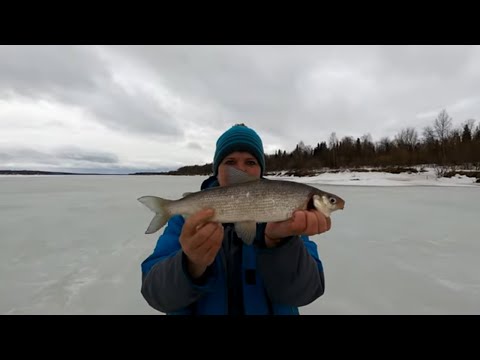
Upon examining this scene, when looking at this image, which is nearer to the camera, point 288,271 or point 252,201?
point 288,271

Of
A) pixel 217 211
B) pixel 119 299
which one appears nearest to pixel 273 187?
pixel 217 211

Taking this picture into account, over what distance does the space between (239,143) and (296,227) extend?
1009mm

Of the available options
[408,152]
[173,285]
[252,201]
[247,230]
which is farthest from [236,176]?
[408,152]

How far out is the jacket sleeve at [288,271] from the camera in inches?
69.8

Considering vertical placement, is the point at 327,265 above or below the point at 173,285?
below

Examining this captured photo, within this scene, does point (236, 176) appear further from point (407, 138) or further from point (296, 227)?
point (407, 138)

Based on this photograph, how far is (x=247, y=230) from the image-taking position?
192 cm

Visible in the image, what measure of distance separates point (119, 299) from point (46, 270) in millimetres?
1843

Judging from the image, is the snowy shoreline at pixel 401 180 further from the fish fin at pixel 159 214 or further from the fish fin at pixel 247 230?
the fish fin at pixel 159 214

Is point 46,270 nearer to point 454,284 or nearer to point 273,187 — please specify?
point 273,187

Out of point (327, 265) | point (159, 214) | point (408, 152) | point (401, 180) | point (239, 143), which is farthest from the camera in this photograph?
point (408, 152)

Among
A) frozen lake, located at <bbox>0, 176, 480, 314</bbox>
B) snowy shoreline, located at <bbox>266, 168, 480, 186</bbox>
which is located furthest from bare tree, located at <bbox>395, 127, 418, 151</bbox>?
frozen lake, located at <bbox>0, 176, 480, 314</bbox>

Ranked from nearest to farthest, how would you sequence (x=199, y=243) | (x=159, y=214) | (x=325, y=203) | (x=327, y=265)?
(x=199, y=243) < (x=325, y=203) < (x=159, y=214) < (x=327, y=265)
